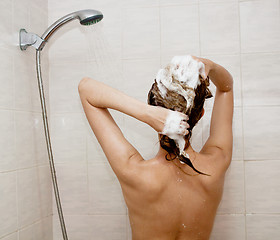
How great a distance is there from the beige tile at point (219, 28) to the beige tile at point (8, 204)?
1186 mm

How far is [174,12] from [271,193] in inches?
45.1

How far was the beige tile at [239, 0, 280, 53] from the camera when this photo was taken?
5.16ft

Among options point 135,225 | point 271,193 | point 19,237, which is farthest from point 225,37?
point 19,237

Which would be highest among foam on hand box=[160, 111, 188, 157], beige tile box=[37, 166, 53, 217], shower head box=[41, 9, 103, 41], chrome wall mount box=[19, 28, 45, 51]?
shower head box=[41, 9, 103, 41]

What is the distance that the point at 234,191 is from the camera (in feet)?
5.22

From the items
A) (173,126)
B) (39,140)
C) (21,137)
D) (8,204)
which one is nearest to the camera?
(173,126)

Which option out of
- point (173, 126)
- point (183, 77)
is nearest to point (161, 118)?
point (173, 126)

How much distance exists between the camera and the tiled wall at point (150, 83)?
1573 mm

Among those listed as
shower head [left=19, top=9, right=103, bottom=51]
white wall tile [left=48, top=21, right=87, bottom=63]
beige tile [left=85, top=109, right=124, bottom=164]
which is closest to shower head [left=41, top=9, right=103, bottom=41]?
shower head [left=19, top=9, right=103, bottom=51]

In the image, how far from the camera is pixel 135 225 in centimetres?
114

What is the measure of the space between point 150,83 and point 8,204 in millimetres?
947

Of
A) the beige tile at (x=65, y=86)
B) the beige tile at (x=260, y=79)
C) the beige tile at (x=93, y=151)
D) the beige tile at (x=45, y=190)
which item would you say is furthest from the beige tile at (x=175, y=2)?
the beige tile at (x=45, y=190)

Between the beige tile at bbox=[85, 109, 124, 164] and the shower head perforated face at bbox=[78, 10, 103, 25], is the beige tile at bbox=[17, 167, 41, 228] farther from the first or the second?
the shower head perforated face at bbox=[78, 10, 103, 25]

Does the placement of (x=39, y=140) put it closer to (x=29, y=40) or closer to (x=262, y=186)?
(x=29, y=40)
